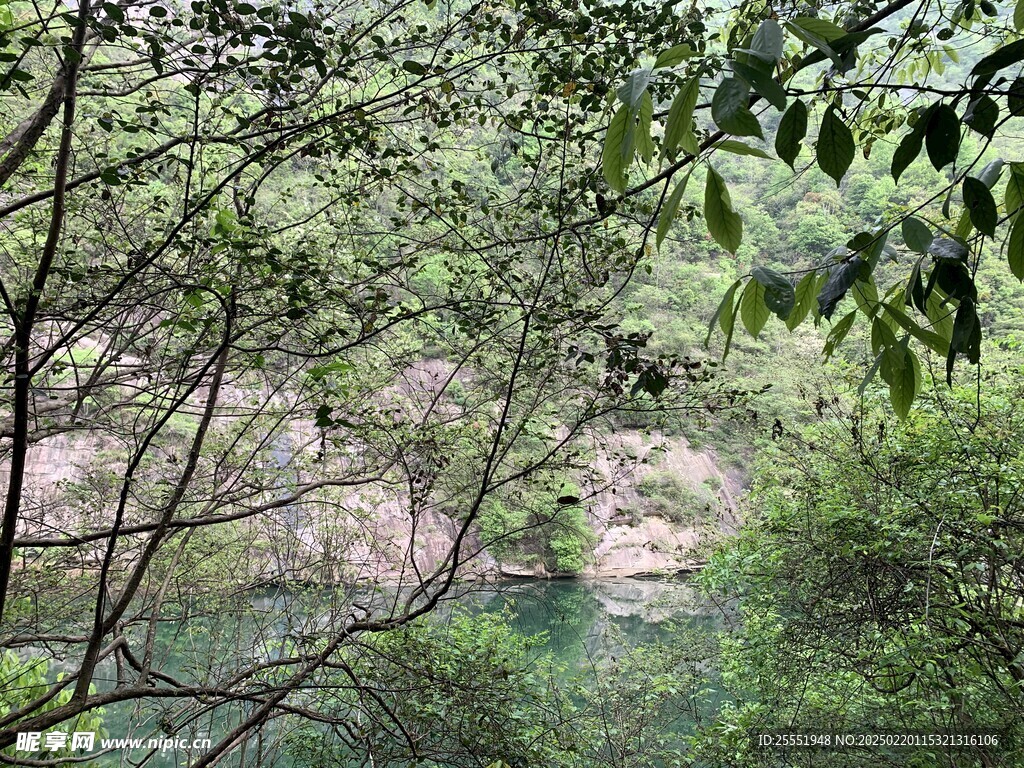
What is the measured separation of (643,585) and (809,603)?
11243 mm

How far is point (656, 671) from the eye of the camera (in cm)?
609

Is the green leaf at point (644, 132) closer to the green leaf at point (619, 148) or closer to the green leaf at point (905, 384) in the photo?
the green leaf at point (619, 148)

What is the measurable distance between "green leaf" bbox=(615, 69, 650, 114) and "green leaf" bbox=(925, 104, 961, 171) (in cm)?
27

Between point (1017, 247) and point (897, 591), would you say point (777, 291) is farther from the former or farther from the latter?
point (897, 591)

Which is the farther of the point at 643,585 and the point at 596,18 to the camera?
the point at 643,585

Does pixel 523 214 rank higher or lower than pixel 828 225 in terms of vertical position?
lower

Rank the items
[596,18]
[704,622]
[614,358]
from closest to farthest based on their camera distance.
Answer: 1. [614,358]
2. [596,18]
3. [704,622]

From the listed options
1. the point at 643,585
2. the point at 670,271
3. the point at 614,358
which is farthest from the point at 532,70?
the point at 643,585

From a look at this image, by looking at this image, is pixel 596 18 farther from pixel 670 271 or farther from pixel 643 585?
pixel 643 585

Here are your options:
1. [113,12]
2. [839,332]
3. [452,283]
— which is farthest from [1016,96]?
[452,283]

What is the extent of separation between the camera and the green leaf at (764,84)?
411 mm

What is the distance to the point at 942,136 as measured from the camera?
1.78ft

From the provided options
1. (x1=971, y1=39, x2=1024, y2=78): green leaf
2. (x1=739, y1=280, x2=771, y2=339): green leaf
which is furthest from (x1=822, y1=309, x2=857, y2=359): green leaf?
(x1=971, y1=39, x2=1024, y2=78): green leaf

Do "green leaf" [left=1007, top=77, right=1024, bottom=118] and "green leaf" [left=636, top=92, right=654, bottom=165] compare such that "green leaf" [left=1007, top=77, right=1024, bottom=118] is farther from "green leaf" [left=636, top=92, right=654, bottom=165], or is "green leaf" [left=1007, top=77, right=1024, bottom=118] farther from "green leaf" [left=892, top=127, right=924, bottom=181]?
"green leaf" [left=636, top=92, right=654, bottom=165]
